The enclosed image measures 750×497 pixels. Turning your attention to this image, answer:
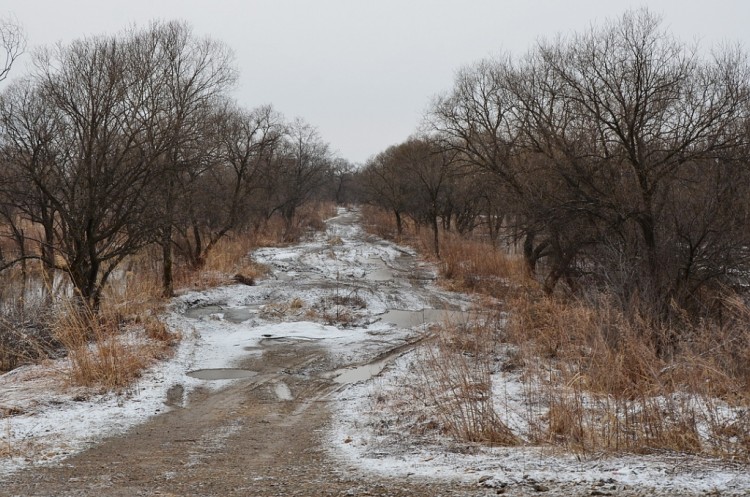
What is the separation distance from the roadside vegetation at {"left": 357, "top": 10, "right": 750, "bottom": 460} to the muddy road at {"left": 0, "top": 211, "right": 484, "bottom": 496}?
1.28 meters

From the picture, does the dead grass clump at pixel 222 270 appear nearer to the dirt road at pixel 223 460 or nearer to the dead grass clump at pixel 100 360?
the dead grass clump at pixel 100 360

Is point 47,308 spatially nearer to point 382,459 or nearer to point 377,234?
point 382,459

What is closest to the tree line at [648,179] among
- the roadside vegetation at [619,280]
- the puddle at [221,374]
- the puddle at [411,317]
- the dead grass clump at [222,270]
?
the roadside vegetation at [619,280]

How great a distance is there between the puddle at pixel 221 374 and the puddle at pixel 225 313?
162 inches

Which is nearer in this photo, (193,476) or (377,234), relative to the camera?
(193,476)

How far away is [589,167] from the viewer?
12.6 m

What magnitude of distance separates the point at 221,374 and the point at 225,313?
5575 millimetres

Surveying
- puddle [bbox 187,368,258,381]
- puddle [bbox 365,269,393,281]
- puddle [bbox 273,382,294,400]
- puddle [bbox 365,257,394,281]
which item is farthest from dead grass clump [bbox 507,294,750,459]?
puddle [bbox 365,257,394,281]

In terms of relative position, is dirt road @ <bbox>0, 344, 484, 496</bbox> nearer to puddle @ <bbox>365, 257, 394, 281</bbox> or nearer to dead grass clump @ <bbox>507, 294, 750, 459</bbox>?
dead grass clump @ <bbox>507, 294, 750, 459</bbox>

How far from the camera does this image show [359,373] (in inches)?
335

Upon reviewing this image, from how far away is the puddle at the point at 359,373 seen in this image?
8.08m

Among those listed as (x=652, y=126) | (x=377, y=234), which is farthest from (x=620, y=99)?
(x=377, y=234)

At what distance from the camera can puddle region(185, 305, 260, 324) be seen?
13.0 m

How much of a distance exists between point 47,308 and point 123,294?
192cm
